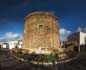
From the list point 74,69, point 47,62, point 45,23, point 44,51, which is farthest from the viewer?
point 45,23

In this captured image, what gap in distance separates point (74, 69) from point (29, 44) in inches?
578

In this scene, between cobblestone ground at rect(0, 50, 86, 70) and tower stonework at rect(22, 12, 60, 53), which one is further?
tower stonework at rect(22, 12, 60, 53)

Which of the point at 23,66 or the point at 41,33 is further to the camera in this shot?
the point at 41,33

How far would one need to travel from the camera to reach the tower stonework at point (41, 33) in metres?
29.0

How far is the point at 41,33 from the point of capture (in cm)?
2959

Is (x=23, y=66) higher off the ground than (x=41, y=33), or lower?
lower

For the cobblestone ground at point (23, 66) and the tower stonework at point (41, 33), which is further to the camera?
the tower stonework at point (41, 33)

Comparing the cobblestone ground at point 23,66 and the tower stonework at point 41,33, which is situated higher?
the tower stonework at point 41,33

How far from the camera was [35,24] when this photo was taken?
30188 mm

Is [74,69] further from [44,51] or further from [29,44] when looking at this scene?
[29,44]

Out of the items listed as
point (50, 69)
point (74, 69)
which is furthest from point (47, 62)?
point (74, 69)

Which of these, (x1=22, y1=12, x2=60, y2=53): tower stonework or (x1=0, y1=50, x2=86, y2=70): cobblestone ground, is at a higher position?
(x1=22, y1=12, x2=60, y2=53): tower stonework

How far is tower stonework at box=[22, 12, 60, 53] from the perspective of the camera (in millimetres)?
28984

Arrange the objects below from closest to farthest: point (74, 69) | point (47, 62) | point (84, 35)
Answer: point (74, 69)
point (47, 62)
point (84, 35)
